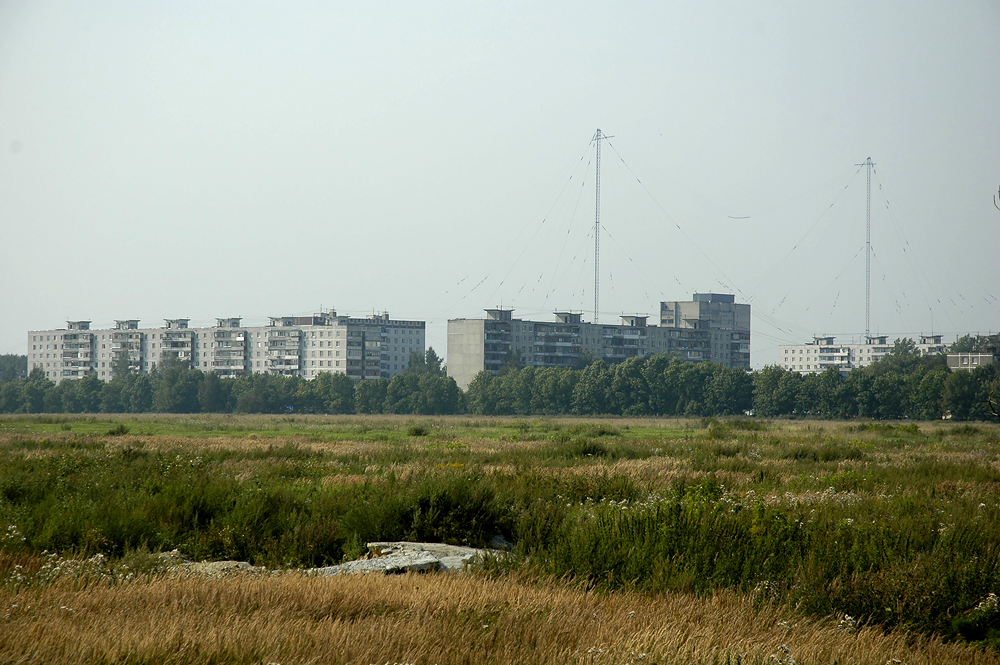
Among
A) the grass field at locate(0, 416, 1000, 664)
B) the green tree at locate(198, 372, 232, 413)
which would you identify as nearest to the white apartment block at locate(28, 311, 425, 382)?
the green tree at locate(198, 372, 232, 413)

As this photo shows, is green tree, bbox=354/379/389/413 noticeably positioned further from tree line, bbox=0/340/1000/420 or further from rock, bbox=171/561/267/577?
rock, bbox=171/561/267/577

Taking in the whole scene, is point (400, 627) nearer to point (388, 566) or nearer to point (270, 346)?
point (388, 566)

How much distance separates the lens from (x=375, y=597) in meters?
7.59

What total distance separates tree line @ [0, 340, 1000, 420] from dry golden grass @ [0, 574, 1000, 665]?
96.4 m

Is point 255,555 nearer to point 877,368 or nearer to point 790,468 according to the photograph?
point 790,468

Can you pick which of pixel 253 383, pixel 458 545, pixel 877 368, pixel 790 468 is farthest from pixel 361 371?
pixel 458 545

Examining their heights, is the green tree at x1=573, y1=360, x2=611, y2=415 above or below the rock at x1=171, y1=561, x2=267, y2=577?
below

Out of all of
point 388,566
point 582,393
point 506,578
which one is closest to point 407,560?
point 388,566

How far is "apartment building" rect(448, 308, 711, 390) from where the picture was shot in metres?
167

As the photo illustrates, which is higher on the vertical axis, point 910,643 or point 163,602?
point 163,602

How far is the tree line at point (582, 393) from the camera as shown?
108125 mm

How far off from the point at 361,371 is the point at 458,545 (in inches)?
6816

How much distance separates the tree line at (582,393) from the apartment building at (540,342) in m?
28.2

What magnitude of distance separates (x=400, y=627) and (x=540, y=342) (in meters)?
167
